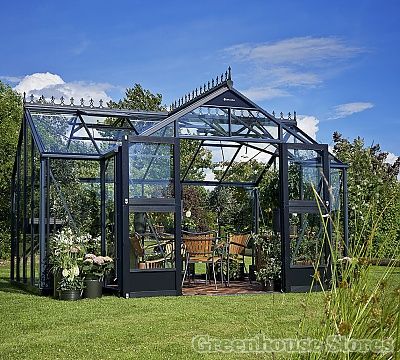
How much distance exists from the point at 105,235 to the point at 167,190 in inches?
61.8

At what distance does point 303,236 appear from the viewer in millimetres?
10242

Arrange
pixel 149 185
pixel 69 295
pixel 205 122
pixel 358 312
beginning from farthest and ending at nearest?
1. pixel 205 122
2. pixel 149 185
3. pixel 69 295
4. pixel 358 312

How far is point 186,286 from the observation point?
36.3 ft

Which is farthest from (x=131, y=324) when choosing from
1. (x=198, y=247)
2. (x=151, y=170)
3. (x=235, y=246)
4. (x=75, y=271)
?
(x=235, y=246)

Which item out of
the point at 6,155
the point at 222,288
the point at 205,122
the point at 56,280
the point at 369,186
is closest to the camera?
the point at 56,280

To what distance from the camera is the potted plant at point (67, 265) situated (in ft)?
30.0

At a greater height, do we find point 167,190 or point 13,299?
point 167,190

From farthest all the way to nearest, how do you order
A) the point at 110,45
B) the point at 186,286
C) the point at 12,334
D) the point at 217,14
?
the point at 110,45 < the point at 186,286 < the point at 217,14 < the point at 12,334

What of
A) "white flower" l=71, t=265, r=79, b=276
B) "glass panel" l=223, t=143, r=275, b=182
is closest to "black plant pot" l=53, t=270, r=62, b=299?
"white flower" l=71, t=265, r=79, b=276

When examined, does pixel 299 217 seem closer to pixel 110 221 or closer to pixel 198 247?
pixel 198 247

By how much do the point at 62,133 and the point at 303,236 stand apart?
4.22 meters

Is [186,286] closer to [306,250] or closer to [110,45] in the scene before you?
[306,250]

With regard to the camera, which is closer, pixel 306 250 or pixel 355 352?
pixel 355 352

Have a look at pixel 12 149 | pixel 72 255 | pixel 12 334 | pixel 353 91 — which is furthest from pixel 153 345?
pixel 12 149
